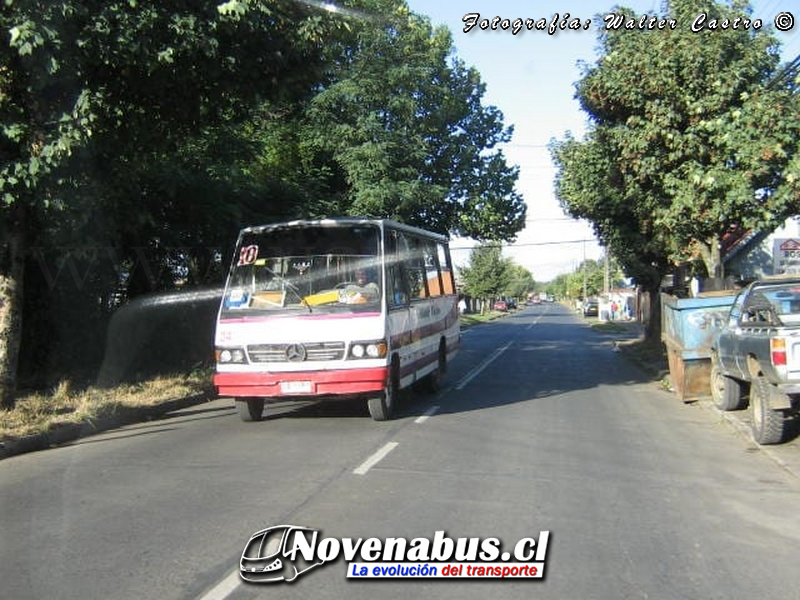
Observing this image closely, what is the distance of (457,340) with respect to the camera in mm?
16188

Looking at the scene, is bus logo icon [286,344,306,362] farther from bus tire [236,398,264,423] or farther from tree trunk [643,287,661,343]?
tree trunk [643,287,661,343]

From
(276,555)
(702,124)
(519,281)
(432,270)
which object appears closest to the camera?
(276,555)

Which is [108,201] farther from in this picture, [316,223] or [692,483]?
[692,483]

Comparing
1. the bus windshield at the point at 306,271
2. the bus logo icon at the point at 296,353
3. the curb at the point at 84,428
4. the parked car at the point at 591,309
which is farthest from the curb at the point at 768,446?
the parked car at the point at 591,309

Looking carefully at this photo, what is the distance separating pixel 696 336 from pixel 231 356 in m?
7.50

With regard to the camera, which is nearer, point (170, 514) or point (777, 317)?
point (170, 514)

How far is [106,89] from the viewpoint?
31.5 ft

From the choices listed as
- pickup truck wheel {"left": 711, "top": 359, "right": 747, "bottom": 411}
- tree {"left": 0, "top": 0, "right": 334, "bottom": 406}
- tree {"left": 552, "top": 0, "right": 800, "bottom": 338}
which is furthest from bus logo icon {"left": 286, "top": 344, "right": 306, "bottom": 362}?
tree {"left": 552, "top": 0, "right": 800, "bottom": 338}

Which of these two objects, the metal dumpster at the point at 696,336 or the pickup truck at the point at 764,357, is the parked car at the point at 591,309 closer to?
the metal dumpster at the point at 696,336

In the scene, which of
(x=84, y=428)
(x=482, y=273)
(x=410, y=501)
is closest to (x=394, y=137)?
(x=84, y=428)

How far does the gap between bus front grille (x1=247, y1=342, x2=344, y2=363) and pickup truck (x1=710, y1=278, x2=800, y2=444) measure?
4923mm

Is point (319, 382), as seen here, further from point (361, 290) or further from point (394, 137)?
point (394, 137)

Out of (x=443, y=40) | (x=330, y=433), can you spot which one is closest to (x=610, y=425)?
(x=330, y=433)

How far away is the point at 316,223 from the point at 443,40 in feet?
70.6
